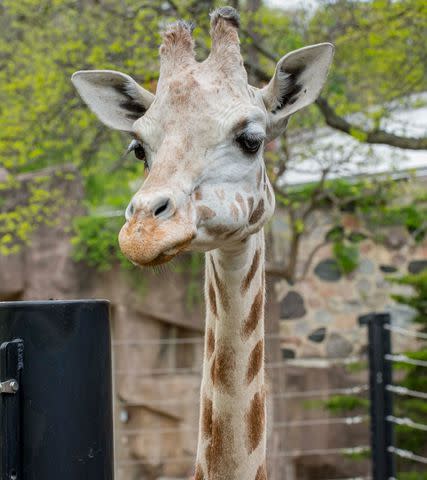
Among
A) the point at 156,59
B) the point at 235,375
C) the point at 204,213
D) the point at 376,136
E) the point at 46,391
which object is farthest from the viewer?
the point at 156,59

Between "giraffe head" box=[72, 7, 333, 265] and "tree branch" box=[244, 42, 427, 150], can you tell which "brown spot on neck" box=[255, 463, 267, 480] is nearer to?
"giraffe head" box=[72, 7, 333, 265]

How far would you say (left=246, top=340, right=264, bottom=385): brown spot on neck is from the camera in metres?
2.27

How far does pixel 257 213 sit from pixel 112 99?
0.59 m

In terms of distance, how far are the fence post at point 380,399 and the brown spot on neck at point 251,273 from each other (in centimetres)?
270

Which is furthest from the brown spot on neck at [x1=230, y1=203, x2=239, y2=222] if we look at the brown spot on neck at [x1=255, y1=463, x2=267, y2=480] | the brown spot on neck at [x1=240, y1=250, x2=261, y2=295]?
the brown spot on neck at [x1=255, y1=463, x2=267, y2=480]

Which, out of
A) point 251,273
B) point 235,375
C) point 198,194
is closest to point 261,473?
point 235,375

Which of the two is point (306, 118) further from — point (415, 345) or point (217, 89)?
point (217, 89)

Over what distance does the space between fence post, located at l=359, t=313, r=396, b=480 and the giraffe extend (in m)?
2.68

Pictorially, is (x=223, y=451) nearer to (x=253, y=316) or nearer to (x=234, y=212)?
(x=253, y=316)

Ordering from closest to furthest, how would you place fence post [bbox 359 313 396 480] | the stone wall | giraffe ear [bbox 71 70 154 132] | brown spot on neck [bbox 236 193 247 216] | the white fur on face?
the white fur on face < brown spot on neck [bbox 236 193 247 216] < giraffe ear [bbox 71 70 154 132] < fence post [bbox 359 313 396 480] < the stone wall

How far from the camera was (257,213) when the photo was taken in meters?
2.25

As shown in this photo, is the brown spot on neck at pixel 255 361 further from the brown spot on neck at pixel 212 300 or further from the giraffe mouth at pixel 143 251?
the giraffe mouth at pixel 143 251

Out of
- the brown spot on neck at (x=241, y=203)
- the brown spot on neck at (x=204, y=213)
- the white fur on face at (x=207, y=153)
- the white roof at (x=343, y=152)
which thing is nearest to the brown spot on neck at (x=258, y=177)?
the white fur on face at (x=207, y=153)

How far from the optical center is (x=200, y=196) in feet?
6.61
